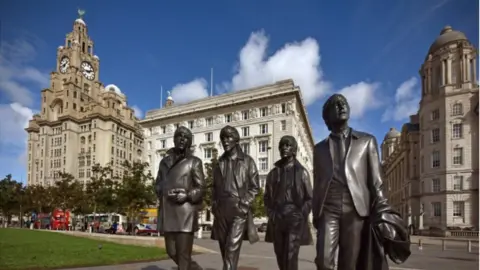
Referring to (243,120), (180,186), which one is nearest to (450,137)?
(243,120)

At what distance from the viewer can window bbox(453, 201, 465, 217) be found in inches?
2172

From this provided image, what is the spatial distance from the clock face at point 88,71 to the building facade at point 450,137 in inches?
3635

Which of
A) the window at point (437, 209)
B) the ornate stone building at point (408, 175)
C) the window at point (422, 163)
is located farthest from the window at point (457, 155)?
the ornate stone building at point (408, 175)

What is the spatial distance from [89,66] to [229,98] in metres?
66.3

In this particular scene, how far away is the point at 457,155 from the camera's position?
57.0 metres

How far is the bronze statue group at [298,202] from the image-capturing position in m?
4.68

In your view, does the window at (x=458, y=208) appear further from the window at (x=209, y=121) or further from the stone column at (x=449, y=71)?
the window at (x=209, y=121)

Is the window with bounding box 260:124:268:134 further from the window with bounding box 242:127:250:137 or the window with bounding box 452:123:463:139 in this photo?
the window with bounding box 452:123:463:139

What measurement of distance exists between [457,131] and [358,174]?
60992 mm

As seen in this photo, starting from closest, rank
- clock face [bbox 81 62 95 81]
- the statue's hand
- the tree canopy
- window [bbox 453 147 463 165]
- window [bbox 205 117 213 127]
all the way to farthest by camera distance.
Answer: the statue's hand → the tree canopy → window [bbox 453 147 463 165] → window [bbox 205 117 213 127] → clock face [bbox 81 62 95 81]

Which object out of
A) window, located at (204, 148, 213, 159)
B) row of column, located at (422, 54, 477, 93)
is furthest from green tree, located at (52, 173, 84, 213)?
row of column, located at (422, 54, 477, 93)

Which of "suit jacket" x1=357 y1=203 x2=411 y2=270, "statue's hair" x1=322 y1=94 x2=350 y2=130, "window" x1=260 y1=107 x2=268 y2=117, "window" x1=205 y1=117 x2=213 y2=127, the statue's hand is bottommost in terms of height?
"suit jacket" x1=357 y1=203 x2=411 y2=270

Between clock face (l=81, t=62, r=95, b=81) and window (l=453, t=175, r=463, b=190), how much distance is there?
99.4 meters

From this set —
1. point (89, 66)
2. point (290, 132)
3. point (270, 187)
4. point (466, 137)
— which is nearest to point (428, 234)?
point (466, 137)
